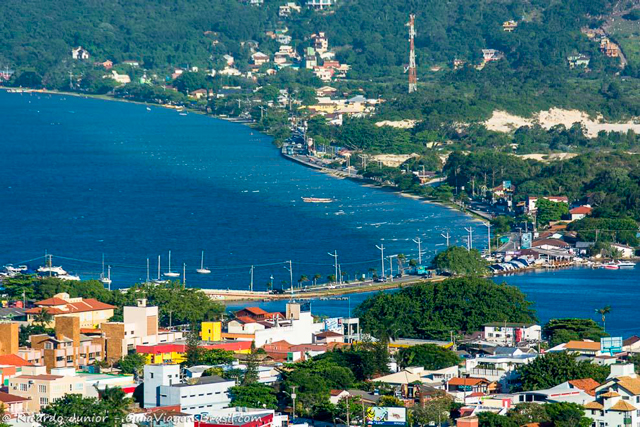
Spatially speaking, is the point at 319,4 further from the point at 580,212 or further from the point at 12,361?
the point at 12,361

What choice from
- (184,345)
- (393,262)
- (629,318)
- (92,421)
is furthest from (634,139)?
(92,421)

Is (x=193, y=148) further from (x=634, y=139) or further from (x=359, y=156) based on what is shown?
(x=634, y=139)

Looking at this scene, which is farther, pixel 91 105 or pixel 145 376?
pixel 91 105

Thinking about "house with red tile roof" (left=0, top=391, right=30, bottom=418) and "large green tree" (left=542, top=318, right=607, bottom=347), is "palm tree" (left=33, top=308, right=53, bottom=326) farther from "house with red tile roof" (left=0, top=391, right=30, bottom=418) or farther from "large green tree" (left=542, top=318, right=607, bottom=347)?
"large green tree" (left=542, top=318, right=607, bottom=347)

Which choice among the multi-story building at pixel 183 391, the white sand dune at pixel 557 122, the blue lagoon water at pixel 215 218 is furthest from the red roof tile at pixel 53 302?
the white sand dune at pixel 557 122

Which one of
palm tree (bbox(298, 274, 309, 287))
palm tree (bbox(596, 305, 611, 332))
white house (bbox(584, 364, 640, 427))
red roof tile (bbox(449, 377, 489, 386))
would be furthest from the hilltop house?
white house (bbox(584, 364, 640, 427))

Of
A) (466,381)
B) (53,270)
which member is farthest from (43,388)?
(53,270)

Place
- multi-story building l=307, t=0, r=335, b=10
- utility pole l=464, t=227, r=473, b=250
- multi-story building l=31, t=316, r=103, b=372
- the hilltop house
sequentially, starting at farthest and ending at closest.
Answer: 1. multi-story building l=307, t=0, r=335, b=10
2. the hilltop house
3. utility pole l=464, t=227, r=473, b=250
4. multi-story building l=31, t=316, r=103, b=372

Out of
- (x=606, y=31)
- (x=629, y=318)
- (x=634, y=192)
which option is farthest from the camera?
(x=606, y=31)
